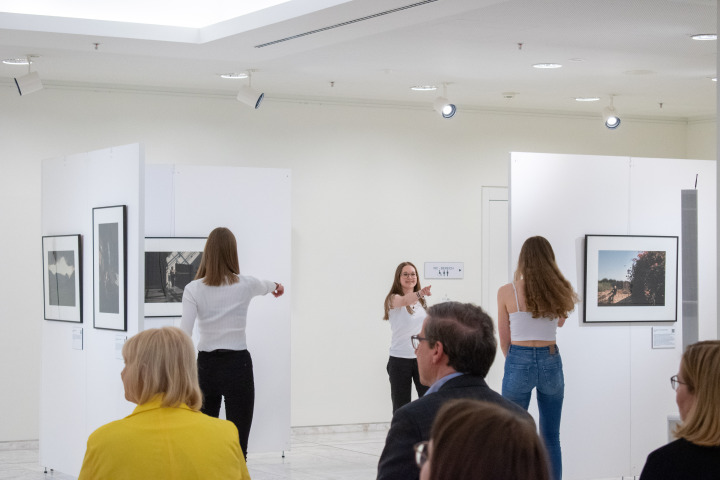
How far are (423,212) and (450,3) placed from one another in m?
4.73

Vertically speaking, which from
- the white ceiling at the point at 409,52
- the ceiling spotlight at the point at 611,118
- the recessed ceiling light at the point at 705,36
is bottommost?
the ceiling spotlight at the point at 611,118

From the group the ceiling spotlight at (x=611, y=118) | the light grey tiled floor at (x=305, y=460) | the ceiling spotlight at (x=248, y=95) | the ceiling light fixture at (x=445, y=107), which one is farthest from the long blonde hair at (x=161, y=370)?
the ceiling spotlight at (x=611, y=118)

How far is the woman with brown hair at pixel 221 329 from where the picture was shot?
6.45 meters

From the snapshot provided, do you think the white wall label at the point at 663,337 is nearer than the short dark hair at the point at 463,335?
No

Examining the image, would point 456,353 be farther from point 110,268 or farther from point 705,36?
point 705,36

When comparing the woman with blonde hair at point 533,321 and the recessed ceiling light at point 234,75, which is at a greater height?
the recessed ceiling light at point 234,75

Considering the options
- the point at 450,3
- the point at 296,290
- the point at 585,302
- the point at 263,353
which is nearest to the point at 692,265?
the point at 585,302

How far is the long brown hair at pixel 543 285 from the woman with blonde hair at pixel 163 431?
3.71 m

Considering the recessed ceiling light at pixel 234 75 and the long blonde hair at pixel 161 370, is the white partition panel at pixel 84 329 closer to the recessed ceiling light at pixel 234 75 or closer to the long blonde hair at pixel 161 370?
the recessed ceiling light at pixel 234 75

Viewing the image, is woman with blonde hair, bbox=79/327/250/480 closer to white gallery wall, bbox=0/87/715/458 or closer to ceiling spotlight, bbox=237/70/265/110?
ceiling spotlight, bbox=237/70/265/110

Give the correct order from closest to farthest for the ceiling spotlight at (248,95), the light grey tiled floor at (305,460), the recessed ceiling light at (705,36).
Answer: the recessed ceiling light at (705,36) → the light grey tiled floor at (305,460) → the ceiling spotlight at (248,95)

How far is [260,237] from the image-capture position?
27.3ft

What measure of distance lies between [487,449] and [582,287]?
608cm

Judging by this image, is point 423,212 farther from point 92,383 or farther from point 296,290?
point 92,383
